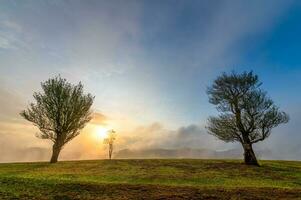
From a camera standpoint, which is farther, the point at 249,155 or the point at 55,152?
the point at 55,152

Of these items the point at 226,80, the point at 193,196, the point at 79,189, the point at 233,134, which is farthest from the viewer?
the point at 226,80

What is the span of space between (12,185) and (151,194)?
1099cm

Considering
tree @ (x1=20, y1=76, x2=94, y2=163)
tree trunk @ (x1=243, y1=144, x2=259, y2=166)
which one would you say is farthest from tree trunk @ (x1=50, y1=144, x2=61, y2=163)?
tree trunk @ (x1=243, y1=144, x2=259, y2=166)

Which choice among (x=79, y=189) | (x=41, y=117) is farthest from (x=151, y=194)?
(x=41, y=117)

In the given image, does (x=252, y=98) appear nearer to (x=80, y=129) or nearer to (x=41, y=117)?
(x=80, y=129)

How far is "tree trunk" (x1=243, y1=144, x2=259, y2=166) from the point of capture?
59.4 meters

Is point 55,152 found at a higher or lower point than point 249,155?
higher

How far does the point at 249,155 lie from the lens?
6006cm

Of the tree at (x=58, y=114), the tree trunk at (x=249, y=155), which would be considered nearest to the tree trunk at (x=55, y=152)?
the tree at (x=58, y=114)

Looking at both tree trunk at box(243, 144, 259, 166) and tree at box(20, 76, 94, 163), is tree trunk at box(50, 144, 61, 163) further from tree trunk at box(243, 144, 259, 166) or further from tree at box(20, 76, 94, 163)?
tree trunk at box(243, 144, 259, 166)

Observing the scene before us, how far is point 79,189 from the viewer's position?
25.9m

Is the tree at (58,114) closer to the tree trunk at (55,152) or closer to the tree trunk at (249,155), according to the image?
the tree trunk at (55,152)

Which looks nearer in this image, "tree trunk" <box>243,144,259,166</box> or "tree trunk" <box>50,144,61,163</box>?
"tree trunk" <box>243,144,259,166</box>

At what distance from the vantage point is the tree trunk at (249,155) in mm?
59447
